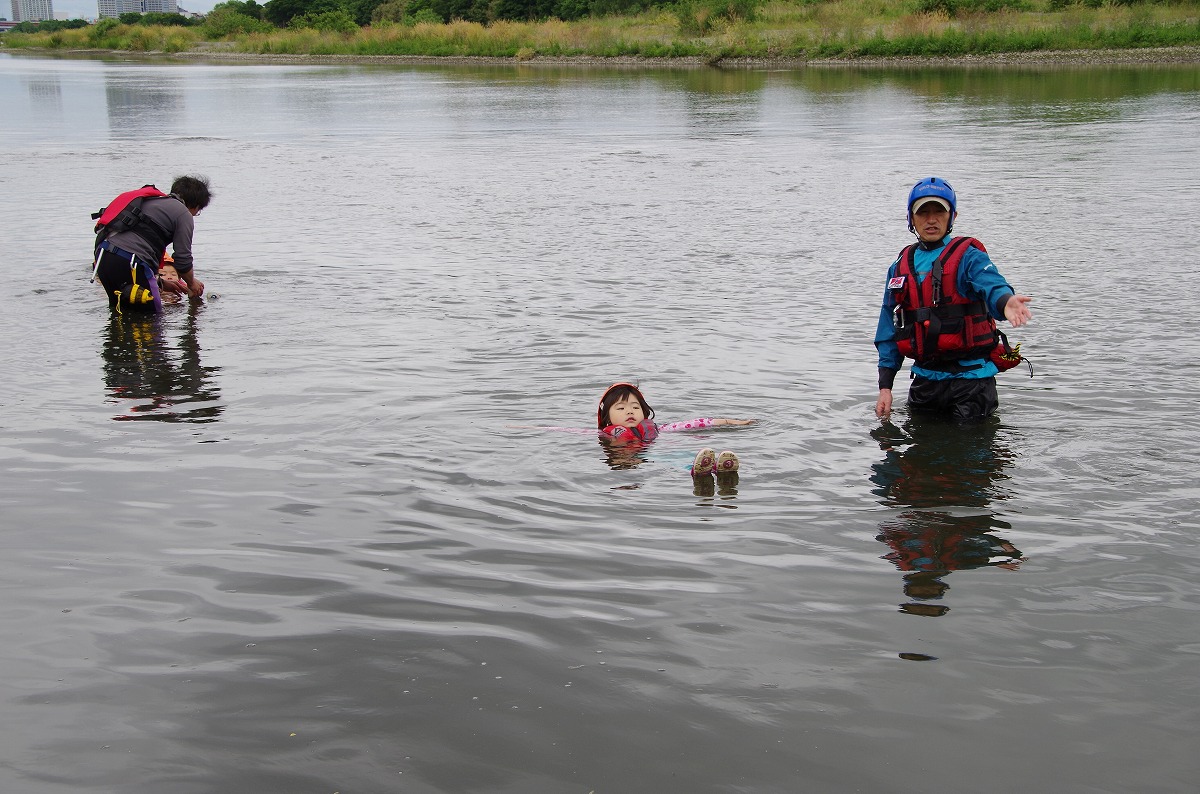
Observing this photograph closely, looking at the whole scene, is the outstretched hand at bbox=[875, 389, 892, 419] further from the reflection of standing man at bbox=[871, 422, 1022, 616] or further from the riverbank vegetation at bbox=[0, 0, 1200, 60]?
the riverbank vegetation at bbox=[0, 0, 1200, 60]

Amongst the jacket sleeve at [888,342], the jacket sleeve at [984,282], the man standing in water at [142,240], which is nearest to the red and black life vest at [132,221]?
the man standing in water at [142,240]

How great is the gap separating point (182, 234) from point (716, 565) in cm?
794

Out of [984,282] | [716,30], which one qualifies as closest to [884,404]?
[984,282]

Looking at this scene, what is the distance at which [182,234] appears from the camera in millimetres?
11367

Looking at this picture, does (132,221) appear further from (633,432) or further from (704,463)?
(704,463)

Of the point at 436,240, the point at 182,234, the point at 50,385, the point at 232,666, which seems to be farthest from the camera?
the point at 436,240

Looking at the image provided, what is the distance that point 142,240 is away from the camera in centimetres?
1138

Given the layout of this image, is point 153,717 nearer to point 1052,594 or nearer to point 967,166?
point 1052,594

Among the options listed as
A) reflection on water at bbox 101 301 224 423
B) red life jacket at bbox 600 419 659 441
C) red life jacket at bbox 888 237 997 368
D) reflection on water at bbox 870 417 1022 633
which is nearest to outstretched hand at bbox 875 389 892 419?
reflection on water at bbox 870 417 1022 633

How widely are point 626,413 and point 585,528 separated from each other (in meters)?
1.61

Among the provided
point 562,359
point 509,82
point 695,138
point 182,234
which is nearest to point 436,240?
point 182,234

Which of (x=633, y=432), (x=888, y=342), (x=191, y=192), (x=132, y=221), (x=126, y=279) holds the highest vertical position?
(x=191, y=192)

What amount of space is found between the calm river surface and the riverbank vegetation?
43018 mm

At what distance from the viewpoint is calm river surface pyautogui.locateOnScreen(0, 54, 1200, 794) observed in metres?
3.93
